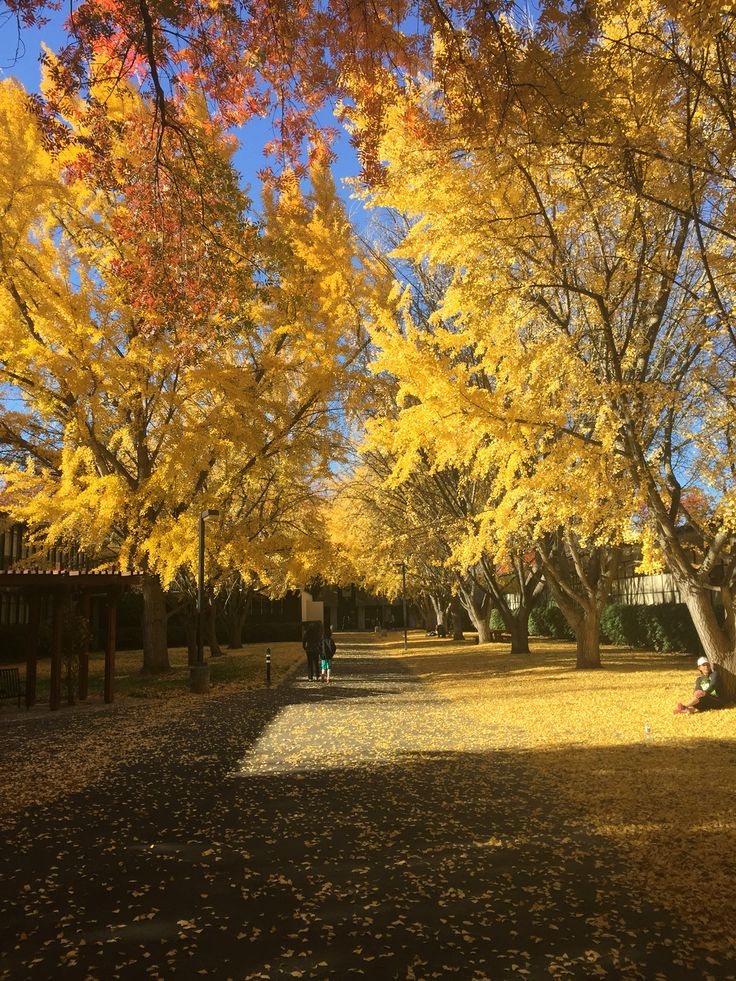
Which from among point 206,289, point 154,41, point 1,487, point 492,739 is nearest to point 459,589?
point 1,487

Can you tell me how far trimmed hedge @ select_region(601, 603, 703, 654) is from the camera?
76.1 feet

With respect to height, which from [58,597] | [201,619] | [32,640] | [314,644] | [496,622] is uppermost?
[58,597]

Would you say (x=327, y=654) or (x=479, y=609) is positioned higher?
(x=479, y=609)

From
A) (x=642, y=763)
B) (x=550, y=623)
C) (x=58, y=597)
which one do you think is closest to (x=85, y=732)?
(x=58, y=597)

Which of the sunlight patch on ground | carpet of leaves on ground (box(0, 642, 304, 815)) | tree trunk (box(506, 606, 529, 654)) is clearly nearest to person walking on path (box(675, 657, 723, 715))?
the sunlight patch on ground

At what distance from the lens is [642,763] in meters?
7.97

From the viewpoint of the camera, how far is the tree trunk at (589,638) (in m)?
19.6

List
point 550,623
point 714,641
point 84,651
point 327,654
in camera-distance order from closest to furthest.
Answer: point 714,641
point 84,651
point 327,654
point 550,623

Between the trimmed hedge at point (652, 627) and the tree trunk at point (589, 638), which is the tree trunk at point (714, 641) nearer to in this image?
the tree trunk at point (589, 638)

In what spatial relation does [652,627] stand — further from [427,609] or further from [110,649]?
[427,609]

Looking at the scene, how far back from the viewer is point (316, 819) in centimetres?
600

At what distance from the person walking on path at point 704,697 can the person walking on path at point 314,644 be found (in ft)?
32.6

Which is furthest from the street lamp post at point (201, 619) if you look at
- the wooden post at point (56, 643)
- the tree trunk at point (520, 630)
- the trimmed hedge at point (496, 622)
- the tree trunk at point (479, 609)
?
the trimmed hedge at point (496, 622)

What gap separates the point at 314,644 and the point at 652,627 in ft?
43.7
